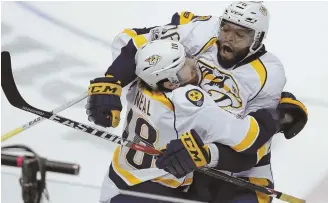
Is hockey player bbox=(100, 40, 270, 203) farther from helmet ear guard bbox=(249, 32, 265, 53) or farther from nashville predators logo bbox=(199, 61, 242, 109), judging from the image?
helmet ear guard bbox=(249, 32, 265, 53)

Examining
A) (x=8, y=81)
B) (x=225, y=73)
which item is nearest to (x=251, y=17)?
(x=225, y=73)

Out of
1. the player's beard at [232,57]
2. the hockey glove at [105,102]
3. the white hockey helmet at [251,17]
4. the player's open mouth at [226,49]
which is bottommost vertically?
the hockey glove at [105,102]

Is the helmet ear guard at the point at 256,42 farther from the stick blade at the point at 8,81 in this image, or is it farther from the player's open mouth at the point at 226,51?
the stick blade at the point at 8,81

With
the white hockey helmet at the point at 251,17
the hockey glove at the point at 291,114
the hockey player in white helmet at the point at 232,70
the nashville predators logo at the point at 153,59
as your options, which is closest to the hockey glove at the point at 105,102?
the hockey player in white helmet at the point at 232,70

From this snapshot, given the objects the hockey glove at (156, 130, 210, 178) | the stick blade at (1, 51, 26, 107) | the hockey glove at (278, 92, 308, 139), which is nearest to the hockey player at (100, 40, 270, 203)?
the hockey glove at (156, 130, 210, 178)

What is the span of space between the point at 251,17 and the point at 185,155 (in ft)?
1.64

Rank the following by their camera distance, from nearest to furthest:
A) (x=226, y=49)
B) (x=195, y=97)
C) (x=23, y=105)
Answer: (x=195, y=97)
(x=23, y=105)
(x=226, y=49)

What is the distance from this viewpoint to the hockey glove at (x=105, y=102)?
87.5 inches

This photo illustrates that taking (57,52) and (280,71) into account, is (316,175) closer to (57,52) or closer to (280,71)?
(280,71)

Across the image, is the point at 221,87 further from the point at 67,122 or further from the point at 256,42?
the point at 67,122

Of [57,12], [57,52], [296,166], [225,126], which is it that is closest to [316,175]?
[296,166]

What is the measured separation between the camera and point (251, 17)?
2283 mm

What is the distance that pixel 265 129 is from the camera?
2191 mm

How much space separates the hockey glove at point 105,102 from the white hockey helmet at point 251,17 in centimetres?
42
